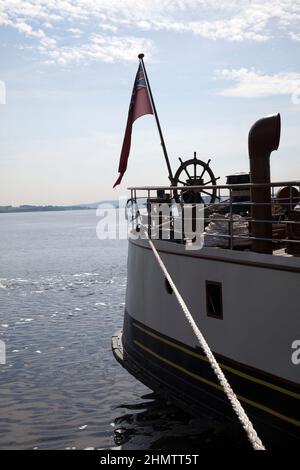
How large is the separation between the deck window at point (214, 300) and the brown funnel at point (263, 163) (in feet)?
3.61

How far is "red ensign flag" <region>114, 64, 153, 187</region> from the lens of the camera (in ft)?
48.9

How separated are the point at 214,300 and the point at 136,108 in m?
7.99

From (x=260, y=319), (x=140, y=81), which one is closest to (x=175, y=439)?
(x=260, y=319)

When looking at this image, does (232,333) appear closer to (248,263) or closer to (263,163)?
(248,263)

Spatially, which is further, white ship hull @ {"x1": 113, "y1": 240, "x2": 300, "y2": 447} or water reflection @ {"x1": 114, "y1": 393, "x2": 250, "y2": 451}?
water reflection @ {"x1": 114, "y1": 393, "x2": 250, "y2": 451}

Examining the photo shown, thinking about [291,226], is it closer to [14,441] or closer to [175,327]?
[175,327]

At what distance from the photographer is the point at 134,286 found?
42.9ft

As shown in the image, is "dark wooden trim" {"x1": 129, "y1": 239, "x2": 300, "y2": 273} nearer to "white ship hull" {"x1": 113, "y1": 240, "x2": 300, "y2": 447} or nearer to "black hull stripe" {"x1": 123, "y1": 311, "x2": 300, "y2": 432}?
"white ship hull" {"x1": 113, "y1": 240, "x2": 300, "y2": 447}

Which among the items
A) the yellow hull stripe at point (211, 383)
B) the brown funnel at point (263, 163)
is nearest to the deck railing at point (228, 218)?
the brown funnel at point (263, 163)

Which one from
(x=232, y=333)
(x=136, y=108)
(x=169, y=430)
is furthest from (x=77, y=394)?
(x=136, y=108)

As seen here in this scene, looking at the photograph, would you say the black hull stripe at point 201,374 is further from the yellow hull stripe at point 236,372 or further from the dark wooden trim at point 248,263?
the dark wooden trim at point 248,263

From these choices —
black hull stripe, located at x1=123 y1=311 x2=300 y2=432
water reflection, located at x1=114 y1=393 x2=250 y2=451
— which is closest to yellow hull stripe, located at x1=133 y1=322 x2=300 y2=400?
black hull stripe, located at x1=123 y1=311 x2=300 y2=432

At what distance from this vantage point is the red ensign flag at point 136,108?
14.9 meters

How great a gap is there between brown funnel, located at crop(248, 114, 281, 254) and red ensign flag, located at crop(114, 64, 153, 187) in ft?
21.3
